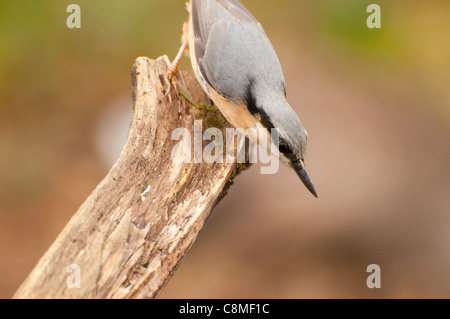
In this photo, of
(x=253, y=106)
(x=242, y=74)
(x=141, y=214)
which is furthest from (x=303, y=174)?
(x=141, y=214)

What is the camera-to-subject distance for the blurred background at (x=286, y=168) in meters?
4.07

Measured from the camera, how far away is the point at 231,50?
3293mm

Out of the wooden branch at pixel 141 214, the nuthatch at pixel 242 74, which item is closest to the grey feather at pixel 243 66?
the nuthatch at pixel 242 74

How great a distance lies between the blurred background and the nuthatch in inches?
46.2

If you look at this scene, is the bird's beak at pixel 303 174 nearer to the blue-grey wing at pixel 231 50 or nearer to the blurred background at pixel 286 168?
the blue-grey wing at pixel 231 50

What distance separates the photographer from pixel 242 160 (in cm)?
329

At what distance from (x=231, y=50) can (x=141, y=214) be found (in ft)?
4.46

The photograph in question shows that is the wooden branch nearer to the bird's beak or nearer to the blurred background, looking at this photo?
the bird's beak

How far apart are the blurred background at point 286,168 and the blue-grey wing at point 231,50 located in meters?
1.21

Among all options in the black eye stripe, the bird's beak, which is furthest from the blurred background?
the black eye stripe

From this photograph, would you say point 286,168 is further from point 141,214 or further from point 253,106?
point 141,214

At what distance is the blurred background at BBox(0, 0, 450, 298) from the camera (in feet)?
13.3

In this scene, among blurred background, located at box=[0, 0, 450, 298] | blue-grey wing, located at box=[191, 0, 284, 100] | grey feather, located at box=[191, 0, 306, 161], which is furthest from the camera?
blurred background, located at box=[0, 0, 450, 298]

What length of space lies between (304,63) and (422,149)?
155 centimetres
